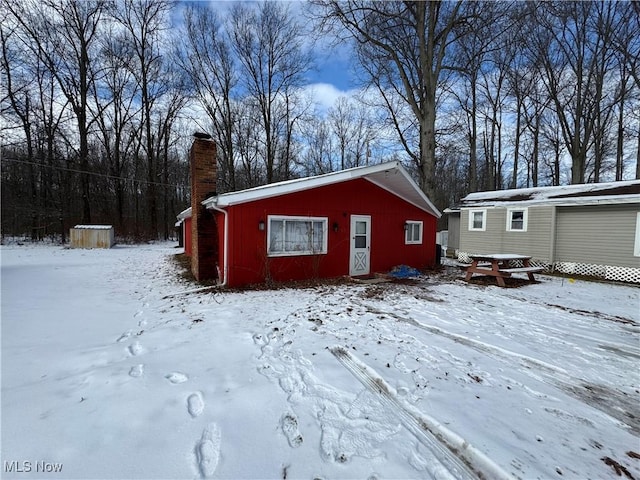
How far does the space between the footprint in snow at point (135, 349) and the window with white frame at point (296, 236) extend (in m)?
4.07

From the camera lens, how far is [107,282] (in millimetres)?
7633

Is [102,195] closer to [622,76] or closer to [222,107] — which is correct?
[222,107]

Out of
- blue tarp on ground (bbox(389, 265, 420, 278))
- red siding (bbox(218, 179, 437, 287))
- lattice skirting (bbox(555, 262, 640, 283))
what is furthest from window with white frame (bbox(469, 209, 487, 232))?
blue tarp on ground (bbox(389, 265, 420, 278))

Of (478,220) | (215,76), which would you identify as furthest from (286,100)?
(478,220)

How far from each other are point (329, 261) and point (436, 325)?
4369 mm

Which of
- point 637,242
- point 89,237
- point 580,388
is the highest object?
point 637,242

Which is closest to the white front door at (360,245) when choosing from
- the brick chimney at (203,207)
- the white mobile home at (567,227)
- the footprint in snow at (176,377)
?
the brick chimney at (203,207)

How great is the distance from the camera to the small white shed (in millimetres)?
16422

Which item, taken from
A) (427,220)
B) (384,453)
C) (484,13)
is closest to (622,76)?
(484,13)

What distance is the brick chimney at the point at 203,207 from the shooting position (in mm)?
8008

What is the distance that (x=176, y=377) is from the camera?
2795 mm

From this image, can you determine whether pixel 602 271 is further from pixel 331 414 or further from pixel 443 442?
pixel 331 414

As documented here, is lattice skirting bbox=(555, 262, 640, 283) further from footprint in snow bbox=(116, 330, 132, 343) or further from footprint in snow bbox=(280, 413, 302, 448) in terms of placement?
footprint in snow bbox=(116, 330, 132, 343)

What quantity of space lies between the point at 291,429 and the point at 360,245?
293 inches
